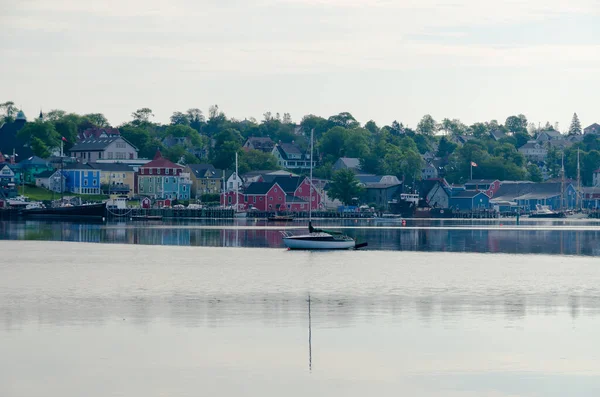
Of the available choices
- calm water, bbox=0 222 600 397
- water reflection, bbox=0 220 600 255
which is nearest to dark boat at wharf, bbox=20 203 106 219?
water reflection, bbox=0 220 600 255

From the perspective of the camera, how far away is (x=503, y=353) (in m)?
33.7

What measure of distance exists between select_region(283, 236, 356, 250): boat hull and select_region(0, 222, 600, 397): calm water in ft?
36.7

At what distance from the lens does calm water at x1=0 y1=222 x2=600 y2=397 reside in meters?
29.5

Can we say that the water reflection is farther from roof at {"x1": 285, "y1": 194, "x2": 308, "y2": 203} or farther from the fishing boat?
roof at {"x1": 285, "y1": 194, "x2": 308, "y2": 203}

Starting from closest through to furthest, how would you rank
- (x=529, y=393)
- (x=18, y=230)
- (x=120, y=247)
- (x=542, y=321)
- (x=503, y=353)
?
(x=529, y=393)
(x=503, y=353)
(x=542, y=321)
(x=120, y=247)
(x=18, y=230)

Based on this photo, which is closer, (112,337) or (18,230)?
(112,337)

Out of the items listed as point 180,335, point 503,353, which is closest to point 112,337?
point 180,335

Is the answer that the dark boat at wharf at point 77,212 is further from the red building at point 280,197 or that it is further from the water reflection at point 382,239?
the water reflection at point 382,239

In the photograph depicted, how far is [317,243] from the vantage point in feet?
271

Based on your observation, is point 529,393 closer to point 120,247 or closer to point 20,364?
point 20,364

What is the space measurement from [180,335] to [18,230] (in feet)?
298

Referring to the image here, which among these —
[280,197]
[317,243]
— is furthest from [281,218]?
[317,243]

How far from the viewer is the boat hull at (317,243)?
82.0 m

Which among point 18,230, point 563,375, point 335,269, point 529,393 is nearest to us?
point 529,393
